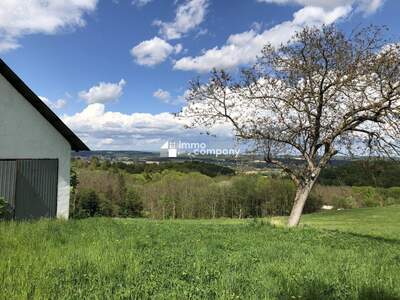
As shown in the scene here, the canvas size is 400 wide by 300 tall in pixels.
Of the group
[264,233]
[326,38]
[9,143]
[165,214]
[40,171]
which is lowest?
[165,214]

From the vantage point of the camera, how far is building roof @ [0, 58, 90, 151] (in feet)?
53.6

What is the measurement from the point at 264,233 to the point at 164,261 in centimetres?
696

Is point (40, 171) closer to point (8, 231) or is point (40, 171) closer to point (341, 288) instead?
point (8, 231)

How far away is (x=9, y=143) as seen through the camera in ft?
53.7

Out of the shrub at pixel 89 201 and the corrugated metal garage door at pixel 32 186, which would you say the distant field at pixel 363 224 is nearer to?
the corrugated metal garage door at pixel 32 186

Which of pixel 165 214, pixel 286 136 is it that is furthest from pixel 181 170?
pixel 286 136

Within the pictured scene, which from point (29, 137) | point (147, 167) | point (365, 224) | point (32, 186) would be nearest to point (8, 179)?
point (32, 186)

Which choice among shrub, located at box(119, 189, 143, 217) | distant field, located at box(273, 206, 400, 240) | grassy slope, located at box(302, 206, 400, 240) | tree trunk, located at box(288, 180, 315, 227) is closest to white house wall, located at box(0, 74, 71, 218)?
distant field, located at box(273, 206, 400, 240)

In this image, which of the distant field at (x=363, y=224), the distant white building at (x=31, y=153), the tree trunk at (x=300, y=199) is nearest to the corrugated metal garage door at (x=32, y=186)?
the distant white building at (x=31, y=153)

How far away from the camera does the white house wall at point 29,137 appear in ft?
53.7

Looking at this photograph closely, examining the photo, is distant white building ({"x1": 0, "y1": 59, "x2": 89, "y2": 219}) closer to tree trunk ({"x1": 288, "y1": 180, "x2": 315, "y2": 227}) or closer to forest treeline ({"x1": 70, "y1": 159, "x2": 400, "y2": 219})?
tree trunk ({"x1": 288, "y1": 180, "x2": 315, "y2": 227})

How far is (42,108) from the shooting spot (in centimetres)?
1772

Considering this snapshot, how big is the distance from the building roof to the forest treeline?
43.3 m

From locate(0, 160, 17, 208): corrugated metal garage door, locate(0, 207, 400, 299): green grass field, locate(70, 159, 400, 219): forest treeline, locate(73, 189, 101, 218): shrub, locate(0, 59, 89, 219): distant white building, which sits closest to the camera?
locate(0, 207, 400, 299): green grass field
